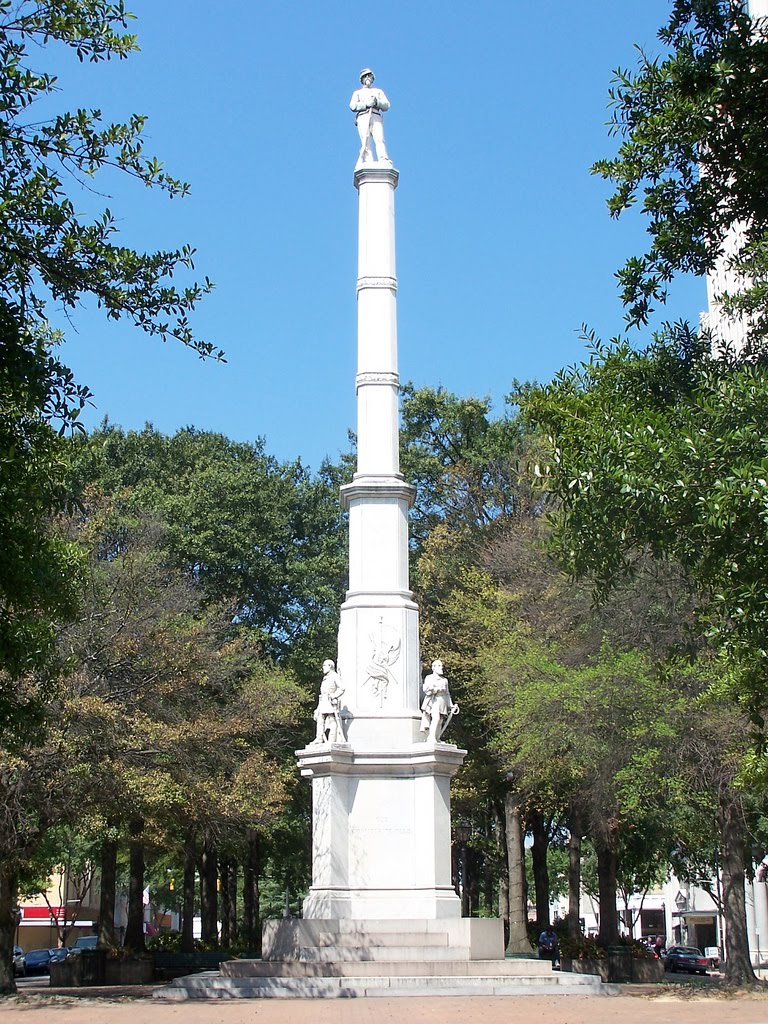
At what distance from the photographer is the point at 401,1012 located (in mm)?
15727

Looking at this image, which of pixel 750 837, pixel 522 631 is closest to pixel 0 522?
pixel 522 631

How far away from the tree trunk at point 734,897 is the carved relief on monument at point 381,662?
757 cm

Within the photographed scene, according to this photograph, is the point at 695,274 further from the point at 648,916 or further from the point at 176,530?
the point at 648,916

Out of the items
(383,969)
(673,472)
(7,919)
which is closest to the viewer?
(673,472)

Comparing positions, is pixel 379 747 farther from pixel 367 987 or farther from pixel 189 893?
pixel 189 893

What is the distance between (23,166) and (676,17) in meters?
6.77

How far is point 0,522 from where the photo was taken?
1141 cm

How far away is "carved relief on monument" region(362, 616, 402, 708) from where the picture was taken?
73.8 feet

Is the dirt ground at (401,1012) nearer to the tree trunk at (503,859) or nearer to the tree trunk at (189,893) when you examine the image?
the tree trunk at (189,893)

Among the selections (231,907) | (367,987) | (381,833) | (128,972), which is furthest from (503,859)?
(367,987)

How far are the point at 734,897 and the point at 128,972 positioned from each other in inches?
591

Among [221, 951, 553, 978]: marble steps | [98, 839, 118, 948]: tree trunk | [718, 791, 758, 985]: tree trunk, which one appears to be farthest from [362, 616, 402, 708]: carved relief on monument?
[98, 839, 118, 948]: tree trunk

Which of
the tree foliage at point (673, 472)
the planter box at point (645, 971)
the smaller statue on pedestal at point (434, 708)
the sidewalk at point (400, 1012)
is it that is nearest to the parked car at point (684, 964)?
the planter box at point (645, 971)

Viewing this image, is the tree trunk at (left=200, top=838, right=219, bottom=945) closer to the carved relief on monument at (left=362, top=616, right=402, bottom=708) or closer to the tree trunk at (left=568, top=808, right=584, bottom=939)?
the tree trunk at (left=568, top=808, right=584, bottom=939)
